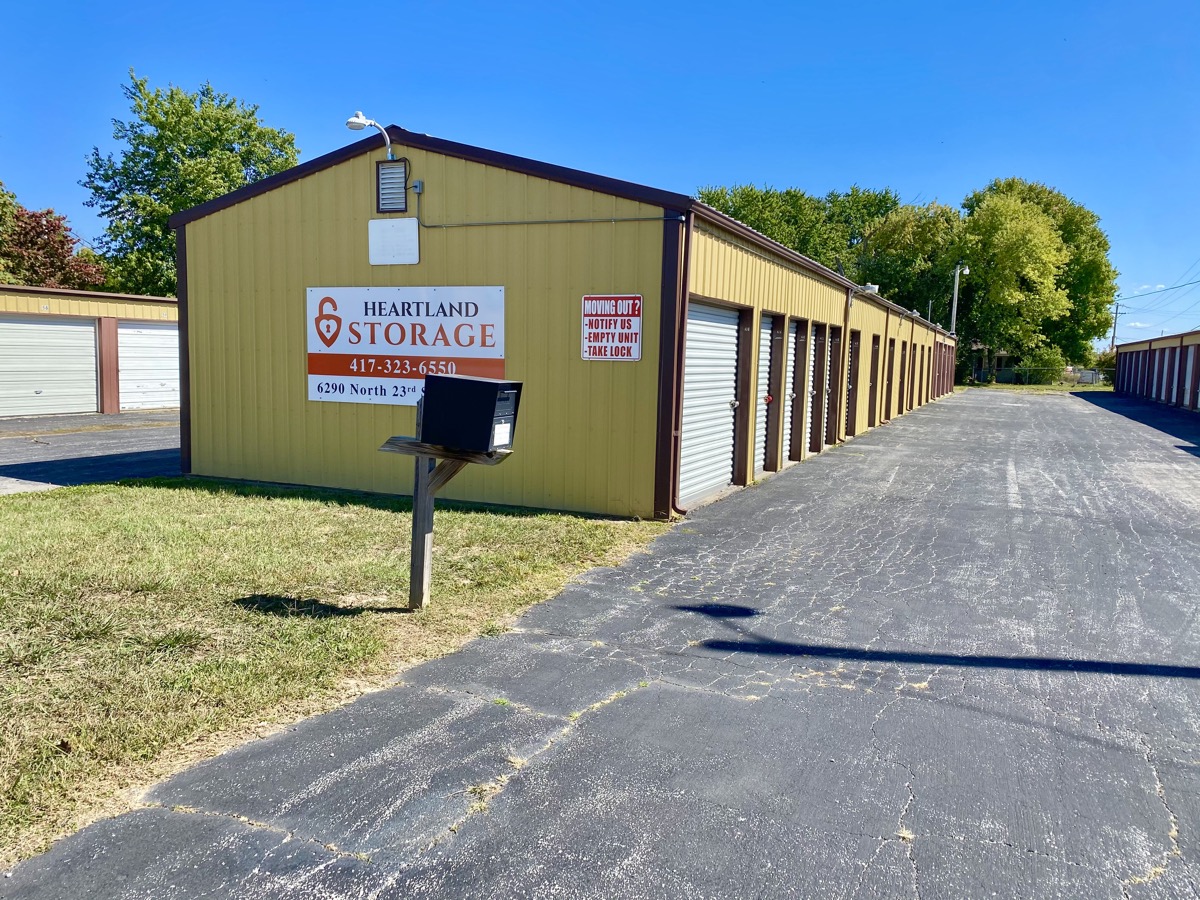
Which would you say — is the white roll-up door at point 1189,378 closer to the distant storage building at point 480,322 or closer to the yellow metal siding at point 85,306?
the distant storage building at point 480,322

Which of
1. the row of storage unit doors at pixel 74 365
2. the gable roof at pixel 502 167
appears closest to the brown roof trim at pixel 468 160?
the gable roof at pixel 502 167

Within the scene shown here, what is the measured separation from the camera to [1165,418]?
28953 mm

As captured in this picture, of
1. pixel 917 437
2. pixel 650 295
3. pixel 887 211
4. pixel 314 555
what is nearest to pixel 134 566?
pixel 314 555

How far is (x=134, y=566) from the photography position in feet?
21.9

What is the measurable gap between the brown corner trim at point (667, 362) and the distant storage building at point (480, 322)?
0.07 ft

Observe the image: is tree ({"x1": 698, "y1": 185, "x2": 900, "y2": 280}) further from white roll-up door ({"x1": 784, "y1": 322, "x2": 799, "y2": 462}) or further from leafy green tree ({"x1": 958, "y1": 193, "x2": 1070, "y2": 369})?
white roll-up door ({"x1": 784, "y1": 322, "x2": 799, "y2": 462})

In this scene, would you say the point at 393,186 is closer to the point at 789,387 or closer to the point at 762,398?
the point at 762,398

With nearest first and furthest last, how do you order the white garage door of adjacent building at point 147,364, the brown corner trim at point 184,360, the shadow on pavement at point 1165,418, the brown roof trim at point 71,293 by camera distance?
the brown corner trim at point 184,360, the brown roof trim at point 71,293, the shadow on pavement at point 1165,418, the white garage door of adjacent building at point 147,364

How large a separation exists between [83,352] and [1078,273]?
66.1 m

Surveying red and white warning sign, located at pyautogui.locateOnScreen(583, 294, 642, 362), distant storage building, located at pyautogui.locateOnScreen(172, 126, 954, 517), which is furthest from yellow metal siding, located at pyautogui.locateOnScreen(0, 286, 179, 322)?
red and white warning sign, located at pyautogui.locateOnScreen(583, 294, 642, 362)

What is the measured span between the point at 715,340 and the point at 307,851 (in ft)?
28.2

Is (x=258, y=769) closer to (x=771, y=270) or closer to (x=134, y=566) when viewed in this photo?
(x=134, y=566)

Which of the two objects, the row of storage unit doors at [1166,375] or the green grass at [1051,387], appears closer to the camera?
the row of storage unit doors at [1166,375]

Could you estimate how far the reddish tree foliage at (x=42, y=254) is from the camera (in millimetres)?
34250
